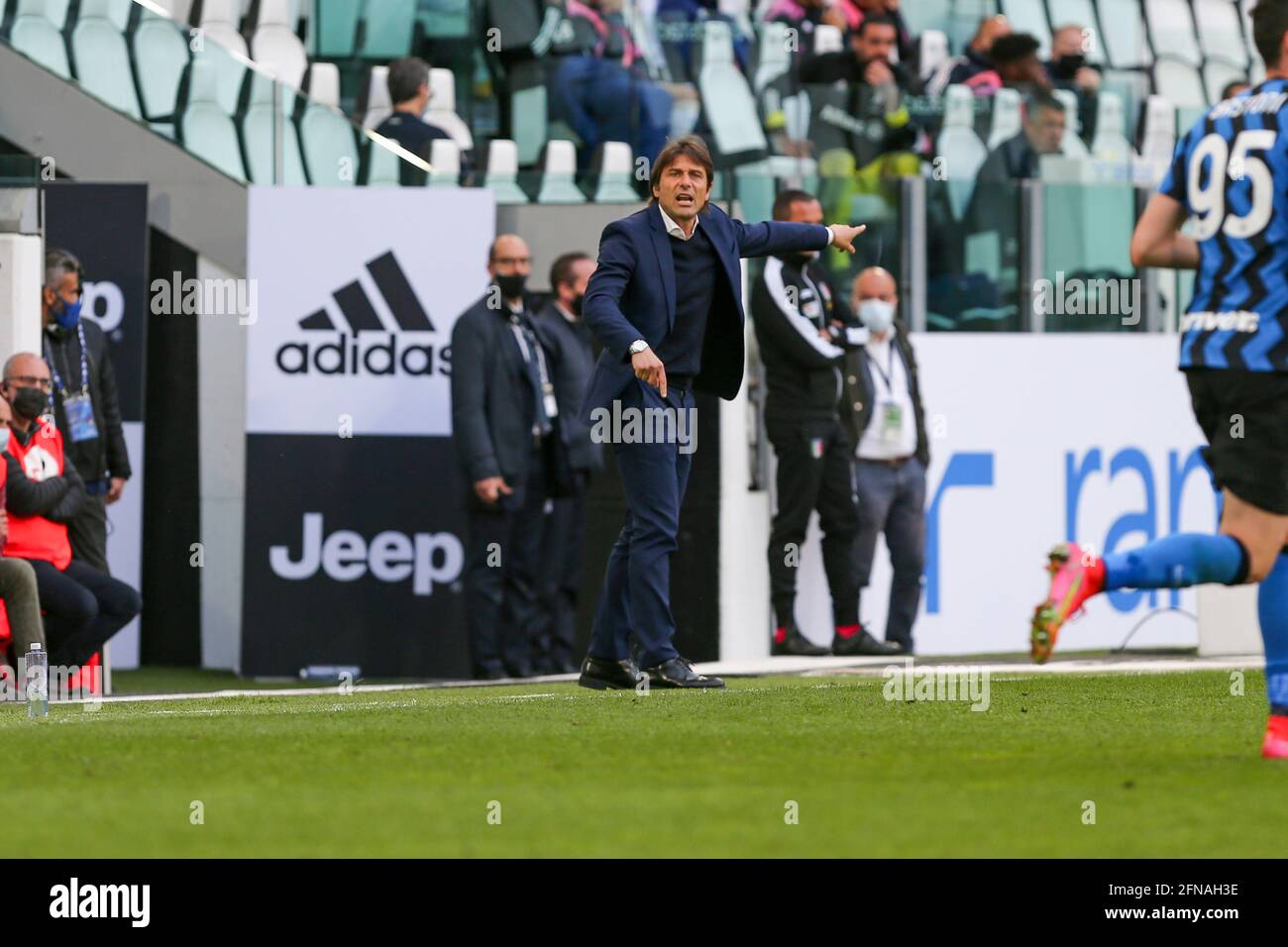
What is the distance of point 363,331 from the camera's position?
13.2 m

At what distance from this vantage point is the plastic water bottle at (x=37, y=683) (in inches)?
359

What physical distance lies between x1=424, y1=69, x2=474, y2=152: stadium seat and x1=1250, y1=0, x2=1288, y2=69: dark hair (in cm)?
920

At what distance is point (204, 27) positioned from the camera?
16359 mm

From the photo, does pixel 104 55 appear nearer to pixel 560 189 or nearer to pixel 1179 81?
pixel 560 189

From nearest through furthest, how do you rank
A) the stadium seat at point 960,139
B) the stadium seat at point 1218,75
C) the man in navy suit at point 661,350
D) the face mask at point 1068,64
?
the man in navy suit at point 661,350 → the stadium seat at point 960,139 → the face mask at point 1068,64 → the stadium seat at point 1218,75

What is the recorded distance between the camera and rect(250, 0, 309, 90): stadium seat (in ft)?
52.7

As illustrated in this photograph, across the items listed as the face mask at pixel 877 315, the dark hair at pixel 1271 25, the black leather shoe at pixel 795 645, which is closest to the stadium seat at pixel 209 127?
the face mask at pixel 877 315

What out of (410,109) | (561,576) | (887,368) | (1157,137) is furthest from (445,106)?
(1157,137)

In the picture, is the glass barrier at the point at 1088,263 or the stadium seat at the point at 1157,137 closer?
the glass barrier at the point at 1088,263

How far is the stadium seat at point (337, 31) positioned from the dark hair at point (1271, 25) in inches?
408

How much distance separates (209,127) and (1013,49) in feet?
21.4

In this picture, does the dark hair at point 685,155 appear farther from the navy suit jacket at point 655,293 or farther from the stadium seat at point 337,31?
the stadium seat at point 337,31

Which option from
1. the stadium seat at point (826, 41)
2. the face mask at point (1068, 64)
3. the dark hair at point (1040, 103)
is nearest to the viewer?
the dark hair at point (1040, 103)

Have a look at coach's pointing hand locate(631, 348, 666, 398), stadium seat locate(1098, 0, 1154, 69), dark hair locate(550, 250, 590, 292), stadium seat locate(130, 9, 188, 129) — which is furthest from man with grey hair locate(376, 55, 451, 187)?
stadium seat locate(1098, 0, 1154, 69)
